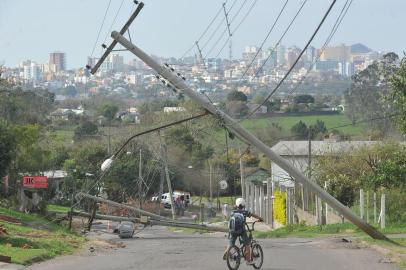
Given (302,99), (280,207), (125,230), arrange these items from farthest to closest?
(302,99) < (280,207) < (125,230)

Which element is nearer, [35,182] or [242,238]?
[242,238]

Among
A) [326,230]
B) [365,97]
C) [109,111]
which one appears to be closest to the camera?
[326,230]

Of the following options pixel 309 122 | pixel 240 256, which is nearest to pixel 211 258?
pixel 240 256

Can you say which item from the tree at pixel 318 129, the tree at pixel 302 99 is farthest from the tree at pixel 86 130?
the tree at pixel 302 99

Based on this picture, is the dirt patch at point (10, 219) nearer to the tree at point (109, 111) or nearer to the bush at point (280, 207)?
the bush at point (280, 207)

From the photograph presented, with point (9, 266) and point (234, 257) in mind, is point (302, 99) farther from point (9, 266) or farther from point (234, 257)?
point (9, 266)

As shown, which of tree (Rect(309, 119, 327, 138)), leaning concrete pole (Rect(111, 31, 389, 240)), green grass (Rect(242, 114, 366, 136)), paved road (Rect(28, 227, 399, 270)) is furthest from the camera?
tree (Rect(309, 119, 327, 138))

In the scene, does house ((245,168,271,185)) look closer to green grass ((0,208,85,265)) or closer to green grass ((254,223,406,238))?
green grass ((254,223,406,238))

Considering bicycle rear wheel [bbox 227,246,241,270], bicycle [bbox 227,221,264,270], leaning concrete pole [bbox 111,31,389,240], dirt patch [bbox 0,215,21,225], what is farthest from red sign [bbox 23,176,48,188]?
bicycle rear wheel [bbox 227,246,241,270]

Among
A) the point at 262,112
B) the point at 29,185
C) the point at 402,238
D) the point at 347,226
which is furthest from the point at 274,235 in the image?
the point at 262,112

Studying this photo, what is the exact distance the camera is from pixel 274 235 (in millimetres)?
40938

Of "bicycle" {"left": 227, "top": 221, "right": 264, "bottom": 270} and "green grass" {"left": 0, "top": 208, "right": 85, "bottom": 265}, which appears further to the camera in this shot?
"green grass" {"left": 0, "top": 208, "right": 85, "bottom": 265}

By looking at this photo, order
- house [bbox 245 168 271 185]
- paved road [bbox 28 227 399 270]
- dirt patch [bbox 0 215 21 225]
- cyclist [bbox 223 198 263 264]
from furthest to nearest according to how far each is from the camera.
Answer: house [bbox 245 168 271 185]
dirt patch [bbox 0 215 21 225]
paved road [bbox 28 227 399 270]
cyclist [bbox 223 198 263 264]

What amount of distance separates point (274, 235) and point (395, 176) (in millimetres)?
6383
